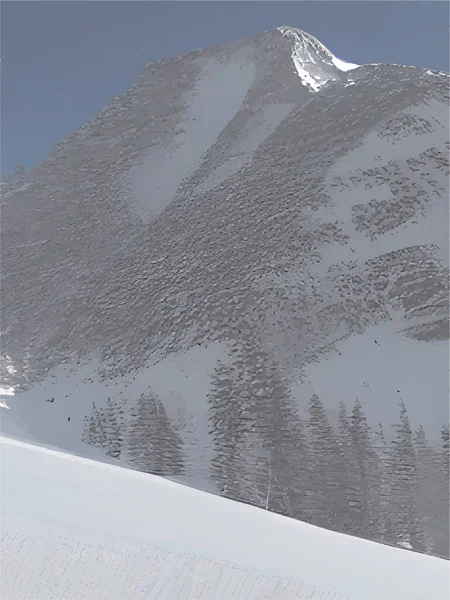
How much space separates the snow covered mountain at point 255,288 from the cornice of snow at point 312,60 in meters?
0.13

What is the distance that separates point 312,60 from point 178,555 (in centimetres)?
2755

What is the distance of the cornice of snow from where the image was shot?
26.1m

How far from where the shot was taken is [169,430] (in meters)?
13.6

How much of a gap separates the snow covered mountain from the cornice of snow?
13cm

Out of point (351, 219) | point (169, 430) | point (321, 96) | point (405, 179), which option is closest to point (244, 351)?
point (169, 430)

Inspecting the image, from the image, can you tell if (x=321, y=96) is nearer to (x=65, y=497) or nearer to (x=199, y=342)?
(x=199, y=342)

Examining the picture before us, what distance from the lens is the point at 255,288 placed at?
17.7 metres

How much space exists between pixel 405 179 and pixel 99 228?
12084 mm

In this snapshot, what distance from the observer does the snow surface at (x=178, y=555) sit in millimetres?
4000

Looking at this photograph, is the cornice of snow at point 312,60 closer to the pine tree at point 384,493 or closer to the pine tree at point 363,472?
the pine tree at point 363,472

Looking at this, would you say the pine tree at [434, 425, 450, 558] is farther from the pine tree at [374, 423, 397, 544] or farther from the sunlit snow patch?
the sunlit snow patch

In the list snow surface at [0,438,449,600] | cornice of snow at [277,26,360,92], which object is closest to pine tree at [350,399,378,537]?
snow surface at [0,438,449,600]

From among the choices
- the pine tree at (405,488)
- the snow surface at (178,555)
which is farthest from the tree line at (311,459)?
the snow surface at (178,555)

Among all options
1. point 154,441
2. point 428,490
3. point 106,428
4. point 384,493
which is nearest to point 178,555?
point 384,493
